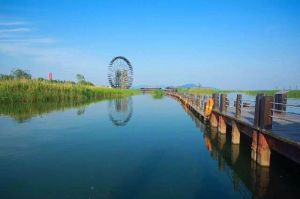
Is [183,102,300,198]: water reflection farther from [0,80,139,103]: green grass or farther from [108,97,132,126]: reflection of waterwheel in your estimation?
[0,80,139,103]: green grass

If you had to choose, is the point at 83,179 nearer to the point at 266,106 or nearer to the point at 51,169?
the point at 51,169

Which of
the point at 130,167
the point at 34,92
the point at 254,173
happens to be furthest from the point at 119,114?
the point at 254,173

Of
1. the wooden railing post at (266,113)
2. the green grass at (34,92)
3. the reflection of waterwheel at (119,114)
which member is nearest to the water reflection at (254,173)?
the wooden railing post at (266,113)

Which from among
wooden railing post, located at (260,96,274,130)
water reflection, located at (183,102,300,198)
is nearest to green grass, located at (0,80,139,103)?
water reflection, located at (183,102,300,198)

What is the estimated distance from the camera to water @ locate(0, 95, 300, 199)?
713cm

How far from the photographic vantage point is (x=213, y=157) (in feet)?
36.0

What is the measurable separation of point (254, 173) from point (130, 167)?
3.50 meters

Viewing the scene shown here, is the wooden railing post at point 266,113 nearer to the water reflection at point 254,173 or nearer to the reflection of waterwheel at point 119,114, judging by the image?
the water reflection at point 254,173

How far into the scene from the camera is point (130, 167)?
8.93 metres

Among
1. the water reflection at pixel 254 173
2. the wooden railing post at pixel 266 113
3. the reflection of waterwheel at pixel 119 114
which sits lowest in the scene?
the water reflection at pixel 254 173

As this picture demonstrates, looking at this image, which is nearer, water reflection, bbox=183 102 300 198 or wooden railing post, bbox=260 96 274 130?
water reflection, bbox=183 102 300 198

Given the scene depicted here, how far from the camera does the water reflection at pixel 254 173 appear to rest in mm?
7465

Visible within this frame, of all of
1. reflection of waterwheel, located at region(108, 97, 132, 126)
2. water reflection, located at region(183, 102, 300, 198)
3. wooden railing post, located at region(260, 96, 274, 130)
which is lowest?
water reflection, located at region(183, 102, 300, 198)

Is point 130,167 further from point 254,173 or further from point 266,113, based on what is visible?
point 266,113
